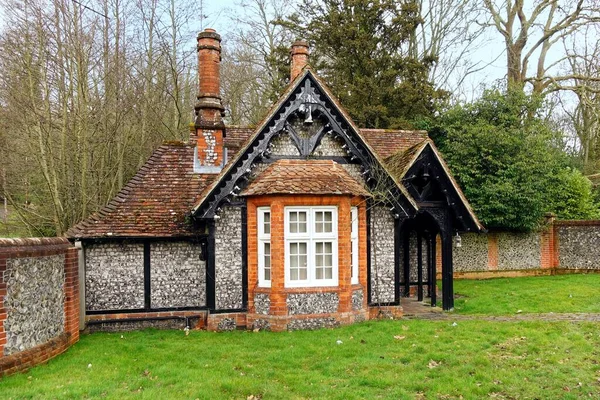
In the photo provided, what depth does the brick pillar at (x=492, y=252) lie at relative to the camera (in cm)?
2097

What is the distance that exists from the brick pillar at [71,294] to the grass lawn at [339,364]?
0.41 meters

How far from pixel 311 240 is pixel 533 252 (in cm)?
1545

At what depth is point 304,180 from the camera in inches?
416

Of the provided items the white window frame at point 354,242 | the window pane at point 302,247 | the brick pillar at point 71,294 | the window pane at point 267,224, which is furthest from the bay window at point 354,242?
the brick pillar at point 71,294

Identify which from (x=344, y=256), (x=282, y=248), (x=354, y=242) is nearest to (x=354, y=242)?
(x=354, y=242)

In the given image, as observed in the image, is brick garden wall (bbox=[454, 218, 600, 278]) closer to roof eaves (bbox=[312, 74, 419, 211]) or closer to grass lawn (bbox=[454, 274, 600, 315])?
grass lawn (bbox=[454, 274, 600, 315])

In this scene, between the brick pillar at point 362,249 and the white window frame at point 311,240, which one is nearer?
the white window frame at point 311,240

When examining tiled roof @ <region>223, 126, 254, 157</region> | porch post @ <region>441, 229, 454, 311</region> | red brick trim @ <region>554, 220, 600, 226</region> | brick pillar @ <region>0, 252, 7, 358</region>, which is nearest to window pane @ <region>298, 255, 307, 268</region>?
tiled roof @ <region>223, 126, 254, 157</region>

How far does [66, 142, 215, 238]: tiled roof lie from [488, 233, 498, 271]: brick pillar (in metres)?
14.4

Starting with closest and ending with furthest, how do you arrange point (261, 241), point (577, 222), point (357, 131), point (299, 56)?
point (261, 241)
point (357, 131)
point (299, 56)
point (577, 222)

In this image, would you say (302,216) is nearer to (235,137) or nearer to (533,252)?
(235,137)

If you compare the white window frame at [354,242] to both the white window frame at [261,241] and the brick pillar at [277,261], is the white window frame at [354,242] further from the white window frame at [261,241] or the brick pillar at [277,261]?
the white window frame at [261,241]

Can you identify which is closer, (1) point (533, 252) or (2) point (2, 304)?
(2) point (2, 304)

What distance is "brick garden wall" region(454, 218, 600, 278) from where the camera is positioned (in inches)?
821
